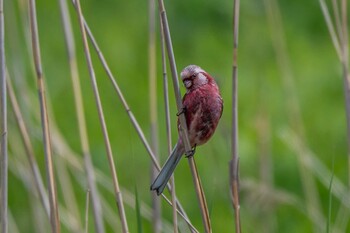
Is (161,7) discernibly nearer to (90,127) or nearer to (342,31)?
(342,31)

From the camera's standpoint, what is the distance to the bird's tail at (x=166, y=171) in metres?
1.92

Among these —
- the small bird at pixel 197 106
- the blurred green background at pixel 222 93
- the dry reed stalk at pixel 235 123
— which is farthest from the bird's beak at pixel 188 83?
the blurred green background at pixel 222 93

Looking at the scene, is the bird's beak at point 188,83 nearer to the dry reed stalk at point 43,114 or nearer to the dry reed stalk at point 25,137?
the dry reed stalk at point 43,114

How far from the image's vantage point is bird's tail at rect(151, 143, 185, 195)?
6.28 feet

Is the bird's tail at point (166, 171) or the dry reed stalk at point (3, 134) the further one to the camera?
the dry reed stalk at point (3, 134)

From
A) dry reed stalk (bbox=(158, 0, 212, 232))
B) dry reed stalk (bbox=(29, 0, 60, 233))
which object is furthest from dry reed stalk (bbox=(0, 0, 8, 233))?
dry reed stalk (bbox=(158, 0, 212, 232))

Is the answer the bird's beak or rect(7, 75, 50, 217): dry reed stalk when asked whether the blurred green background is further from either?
the bird's beak

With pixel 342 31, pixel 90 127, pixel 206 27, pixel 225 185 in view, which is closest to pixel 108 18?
pixel 206 27

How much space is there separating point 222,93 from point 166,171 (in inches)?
108

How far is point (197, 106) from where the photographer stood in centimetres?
196

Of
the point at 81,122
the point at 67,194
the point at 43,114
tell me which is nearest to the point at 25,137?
the point at 81,122

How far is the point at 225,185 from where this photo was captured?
132 inches

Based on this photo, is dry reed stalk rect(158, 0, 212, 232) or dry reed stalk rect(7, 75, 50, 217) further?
dry reed stalk rect(7, 75, 50, 217)

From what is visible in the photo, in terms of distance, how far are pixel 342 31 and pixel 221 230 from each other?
1495 mm
